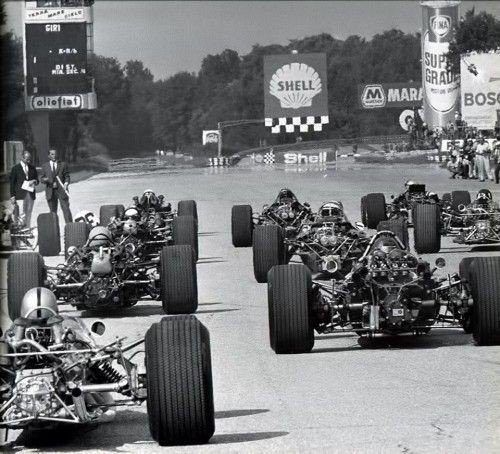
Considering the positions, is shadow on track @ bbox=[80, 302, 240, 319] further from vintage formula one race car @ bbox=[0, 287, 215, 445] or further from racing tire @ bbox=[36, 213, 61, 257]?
racing tire @ bbox=[36, 213, 61, 257]

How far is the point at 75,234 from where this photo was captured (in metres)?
20.7

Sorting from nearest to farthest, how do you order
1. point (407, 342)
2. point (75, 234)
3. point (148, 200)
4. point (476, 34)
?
1. point (407, 342)
2. point (476, 34)
3. point (75, 234)
4. point (148, 200)

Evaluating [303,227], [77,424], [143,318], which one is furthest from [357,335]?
[303,227]

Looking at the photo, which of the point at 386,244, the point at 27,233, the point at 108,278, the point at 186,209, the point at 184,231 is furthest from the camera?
the point at 27,233

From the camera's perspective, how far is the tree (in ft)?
64.5

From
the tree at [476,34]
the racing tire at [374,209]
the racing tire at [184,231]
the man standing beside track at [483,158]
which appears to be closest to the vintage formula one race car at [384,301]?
the tree at [476,34]

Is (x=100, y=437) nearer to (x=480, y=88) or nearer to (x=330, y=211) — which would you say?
Answer: (x=330, y=211)

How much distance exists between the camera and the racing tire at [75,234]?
20567mm

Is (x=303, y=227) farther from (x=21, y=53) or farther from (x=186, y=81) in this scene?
(x=21, y=53)

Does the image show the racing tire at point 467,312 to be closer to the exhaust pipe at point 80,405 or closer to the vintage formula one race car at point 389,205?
the exhaust pipe at point 80,405

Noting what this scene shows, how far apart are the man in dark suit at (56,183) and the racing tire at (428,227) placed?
883cm

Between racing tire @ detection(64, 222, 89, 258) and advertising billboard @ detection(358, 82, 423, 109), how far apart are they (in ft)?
16.2

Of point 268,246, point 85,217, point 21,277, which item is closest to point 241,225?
point 85,217

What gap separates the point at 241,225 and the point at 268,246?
239 inches
